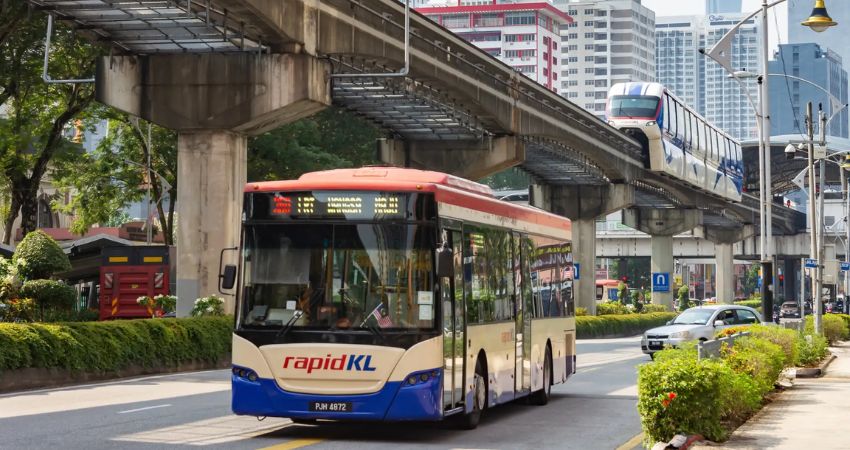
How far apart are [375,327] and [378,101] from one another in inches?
1220

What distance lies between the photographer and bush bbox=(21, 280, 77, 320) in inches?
1299

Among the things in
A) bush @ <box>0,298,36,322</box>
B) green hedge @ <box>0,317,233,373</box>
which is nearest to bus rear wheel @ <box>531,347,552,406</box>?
green hedge @ <box>0,317,233,373</box>

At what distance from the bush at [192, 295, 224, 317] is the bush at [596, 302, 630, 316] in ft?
165

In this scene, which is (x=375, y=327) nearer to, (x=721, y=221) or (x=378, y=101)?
(x=378, y=101)

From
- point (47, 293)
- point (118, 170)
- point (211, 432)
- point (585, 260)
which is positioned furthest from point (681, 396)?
point (585, 260)

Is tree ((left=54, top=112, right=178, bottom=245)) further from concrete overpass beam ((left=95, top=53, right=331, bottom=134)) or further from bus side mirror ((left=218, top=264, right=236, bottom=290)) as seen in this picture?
bus side mirror ((left=218, top=264, right=236, bottom=290))

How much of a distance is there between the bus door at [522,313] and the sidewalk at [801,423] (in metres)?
3.21

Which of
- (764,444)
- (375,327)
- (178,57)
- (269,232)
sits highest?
(178,57)

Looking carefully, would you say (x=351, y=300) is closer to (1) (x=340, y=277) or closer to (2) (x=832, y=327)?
(1) (x=340, y=277)

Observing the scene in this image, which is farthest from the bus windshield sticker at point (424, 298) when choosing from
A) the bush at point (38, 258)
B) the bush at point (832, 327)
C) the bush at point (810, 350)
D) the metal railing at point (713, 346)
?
the bush at point (832, 327)

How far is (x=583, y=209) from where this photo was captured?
7981 centimetres

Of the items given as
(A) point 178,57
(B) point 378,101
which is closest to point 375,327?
(A) point 178,57

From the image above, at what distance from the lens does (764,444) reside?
14484 mm

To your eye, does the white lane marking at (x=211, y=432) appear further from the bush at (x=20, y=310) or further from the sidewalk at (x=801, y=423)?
the bush at (x=20, y=310)
